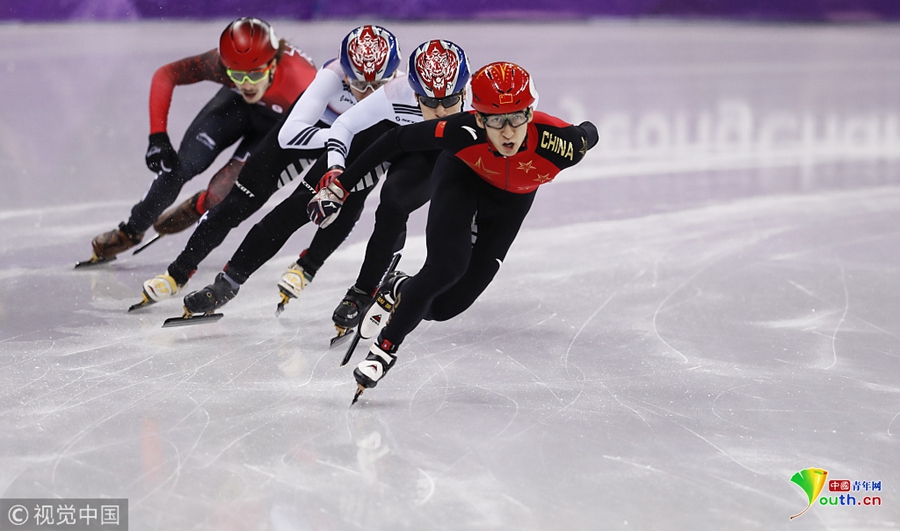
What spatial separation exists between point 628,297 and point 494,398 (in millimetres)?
1351

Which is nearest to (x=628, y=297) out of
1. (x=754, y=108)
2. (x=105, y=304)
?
(x=105, y=304)

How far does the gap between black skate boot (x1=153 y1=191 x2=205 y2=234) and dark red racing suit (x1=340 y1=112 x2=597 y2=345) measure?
1.70 m

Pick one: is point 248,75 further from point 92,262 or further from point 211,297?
point 92,262

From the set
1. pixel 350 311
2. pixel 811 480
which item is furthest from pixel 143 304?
pixel 811 480

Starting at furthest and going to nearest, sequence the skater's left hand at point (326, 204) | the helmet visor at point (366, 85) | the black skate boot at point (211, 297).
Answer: the helmet visor at point (366, 85)
the black skate boot at point (211, 297)
the skater's left hand at point (326, 204)

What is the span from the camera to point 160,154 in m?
4.49

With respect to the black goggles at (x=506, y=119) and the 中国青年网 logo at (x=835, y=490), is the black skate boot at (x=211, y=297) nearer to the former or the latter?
the black goggles at (x=506, y=119)

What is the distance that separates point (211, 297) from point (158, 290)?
34 centimetres

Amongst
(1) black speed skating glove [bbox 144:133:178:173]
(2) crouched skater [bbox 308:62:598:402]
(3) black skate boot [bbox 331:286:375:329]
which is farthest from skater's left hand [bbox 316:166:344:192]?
(1) black speed skating glove [bbox 144:133:178:173]

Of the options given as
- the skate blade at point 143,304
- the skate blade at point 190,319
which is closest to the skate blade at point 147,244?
the skate blade at point 143,304

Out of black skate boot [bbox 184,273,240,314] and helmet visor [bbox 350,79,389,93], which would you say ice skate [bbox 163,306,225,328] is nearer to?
black skate boot [bbox 184,273,240,314]

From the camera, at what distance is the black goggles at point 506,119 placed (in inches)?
123

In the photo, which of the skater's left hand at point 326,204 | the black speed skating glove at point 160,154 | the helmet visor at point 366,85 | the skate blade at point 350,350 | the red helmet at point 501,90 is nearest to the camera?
the red helmet at point 501,90

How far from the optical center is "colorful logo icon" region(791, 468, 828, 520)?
8.75 ft
